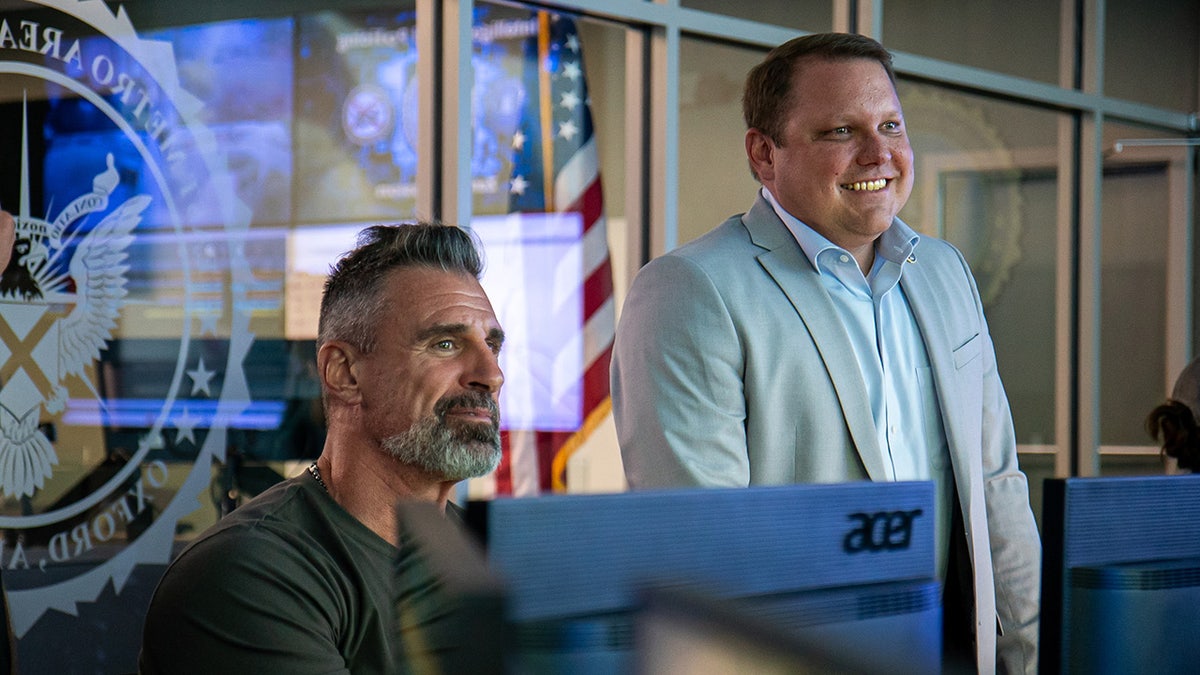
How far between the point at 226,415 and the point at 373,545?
1.78 meters

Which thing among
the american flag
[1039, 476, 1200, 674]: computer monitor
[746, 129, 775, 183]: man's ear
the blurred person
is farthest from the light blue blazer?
the american flag

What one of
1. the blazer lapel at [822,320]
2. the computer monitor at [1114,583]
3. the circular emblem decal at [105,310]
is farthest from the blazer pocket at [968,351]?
the circular emblem decal at [105,310]

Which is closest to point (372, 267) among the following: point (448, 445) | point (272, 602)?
point (448, 445)

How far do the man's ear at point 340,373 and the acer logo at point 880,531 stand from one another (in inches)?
47.3

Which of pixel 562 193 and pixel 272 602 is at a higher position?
pixel 562 193

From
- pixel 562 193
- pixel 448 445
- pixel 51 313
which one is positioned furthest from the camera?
pixel 562 193

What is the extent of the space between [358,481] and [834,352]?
2.35 feet

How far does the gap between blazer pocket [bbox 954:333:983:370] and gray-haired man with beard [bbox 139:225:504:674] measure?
712 millimetres

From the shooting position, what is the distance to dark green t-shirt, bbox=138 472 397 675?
164 cm

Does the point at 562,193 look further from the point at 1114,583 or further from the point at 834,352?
the point at 1114,583

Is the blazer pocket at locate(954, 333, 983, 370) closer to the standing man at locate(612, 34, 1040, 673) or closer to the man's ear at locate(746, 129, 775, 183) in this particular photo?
the standing man at locate(612, 34, 1040, 673)

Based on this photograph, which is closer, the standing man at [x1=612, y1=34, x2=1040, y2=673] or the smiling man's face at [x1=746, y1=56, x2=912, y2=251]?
the standing man at [x1=612, y1=34, x2=1040, y2=673]

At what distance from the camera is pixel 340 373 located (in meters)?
2.11

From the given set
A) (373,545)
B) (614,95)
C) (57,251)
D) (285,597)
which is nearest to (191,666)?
(285,597)
